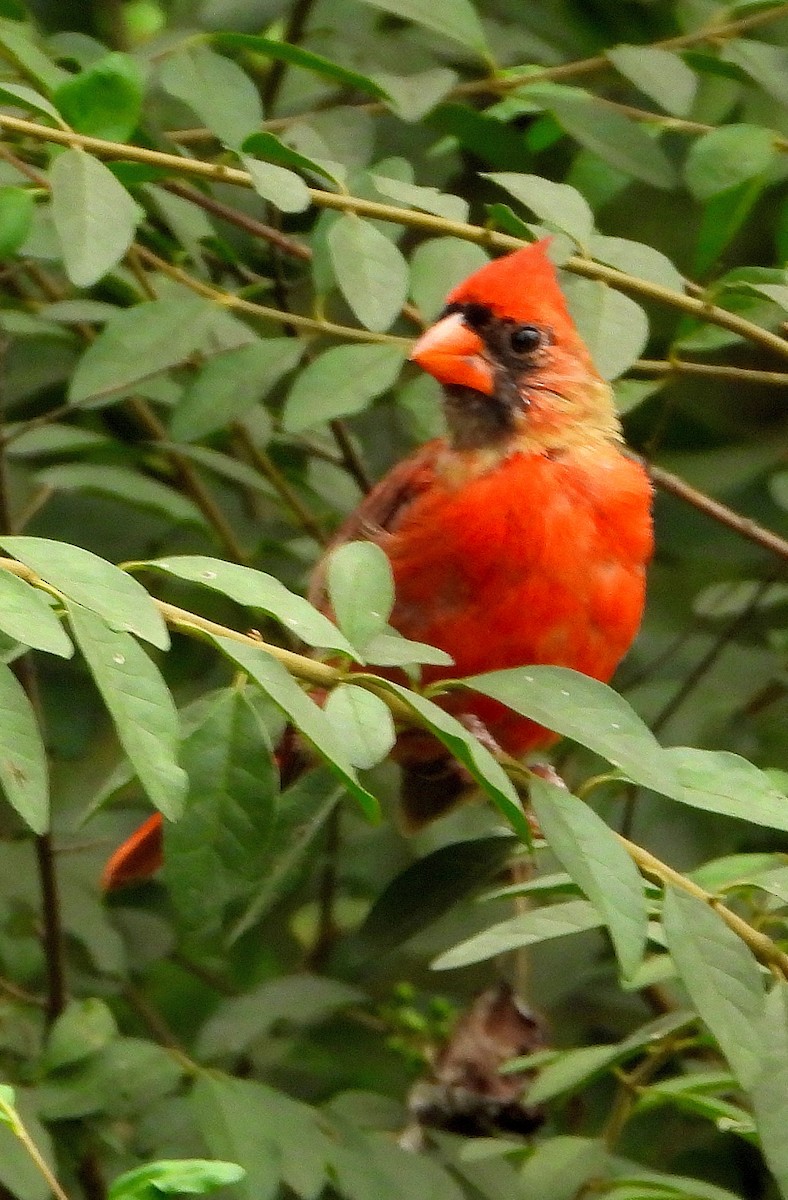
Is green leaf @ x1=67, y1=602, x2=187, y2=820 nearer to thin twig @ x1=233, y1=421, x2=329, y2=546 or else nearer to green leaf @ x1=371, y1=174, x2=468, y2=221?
green leaf @ x1=371, y1=174, x2=468, y2=221

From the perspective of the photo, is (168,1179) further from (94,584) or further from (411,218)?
(411,218)

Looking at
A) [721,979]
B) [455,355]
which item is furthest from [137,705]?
[455,355]

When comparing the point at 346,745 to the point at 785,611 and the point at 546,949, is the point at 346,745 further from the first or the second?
the point at 785,611

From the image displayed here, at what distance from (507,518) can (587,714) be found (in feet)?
3.18

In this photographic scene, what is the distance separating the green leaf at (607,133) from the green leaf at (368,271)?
566mm

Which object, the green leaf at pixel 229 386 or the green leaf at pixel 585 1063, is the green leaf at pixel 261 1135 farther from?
the green leaf at pixel 229 386

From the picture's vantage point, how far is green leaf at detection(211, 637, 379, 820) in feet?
4.05

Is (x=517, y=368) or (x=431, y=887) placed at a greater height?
(x=517, y=368)

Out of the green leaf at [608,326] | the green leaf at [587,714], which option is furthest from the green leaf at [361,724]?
the green leaf at [608,326]

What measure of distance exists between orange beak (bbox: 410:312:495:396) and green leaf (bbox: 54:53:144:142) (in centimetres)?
51

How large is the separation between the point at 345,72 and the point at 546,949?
126cm

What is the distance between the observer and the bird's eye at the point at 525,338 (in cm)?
254

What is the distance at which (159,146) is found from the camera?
230 centimetres

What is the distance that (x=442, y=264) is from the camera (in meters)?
2.05
